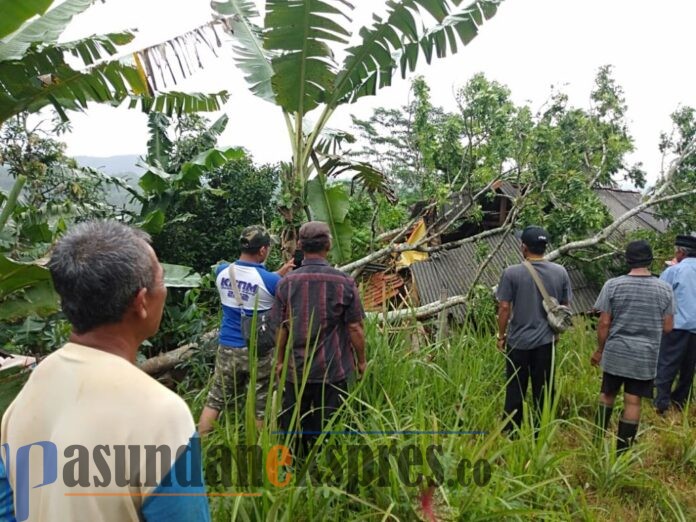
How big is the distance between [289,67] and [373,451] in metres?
3.36

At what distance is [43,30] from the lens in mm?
4078

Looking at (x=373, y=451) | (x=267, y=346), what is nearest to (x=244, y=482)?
(x=373, y=451)

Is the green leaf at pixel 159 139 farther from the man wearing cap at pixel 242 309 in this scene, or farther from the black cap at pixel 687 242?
the black cap at pixel 687 242

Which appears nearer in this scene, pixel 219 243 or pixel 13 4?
pixel 13 4

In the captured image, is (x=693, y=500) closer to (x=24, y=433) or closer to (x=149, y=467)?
(x=149, y=467)

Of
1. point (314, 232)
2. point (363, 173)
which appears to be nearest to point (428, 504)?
point (314, 232)

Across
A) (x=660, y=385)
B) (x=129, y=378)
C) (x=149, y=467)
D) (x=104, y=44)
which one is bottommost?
(x=660, y=385)

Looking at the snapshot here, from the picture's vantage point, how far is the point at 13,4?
2.95m

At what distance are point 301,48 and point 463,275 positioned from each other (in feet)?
28.6

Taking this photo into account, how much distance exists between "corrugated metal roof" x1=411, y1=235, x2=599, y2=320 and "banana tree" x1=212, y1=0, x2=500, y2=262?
5794mm

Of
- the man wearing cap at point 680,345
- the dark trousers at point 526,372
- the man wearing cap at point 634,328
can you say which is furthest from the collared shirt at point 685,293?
the dark trousers at point 526,372

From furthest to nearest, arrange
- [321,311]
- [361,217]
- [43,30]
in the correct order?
[361,217] → [43,30] → [321,311]

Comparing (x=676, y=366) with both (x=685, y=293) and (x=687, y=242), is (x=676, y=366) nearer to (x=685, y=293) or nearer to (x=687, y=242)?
(x=685, y=293)

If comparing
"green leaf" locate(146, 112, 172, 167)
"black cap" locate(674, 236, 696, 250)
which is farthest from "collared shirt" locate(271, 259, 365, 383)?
"green leaf" locate(146, 112, 172, 167)
